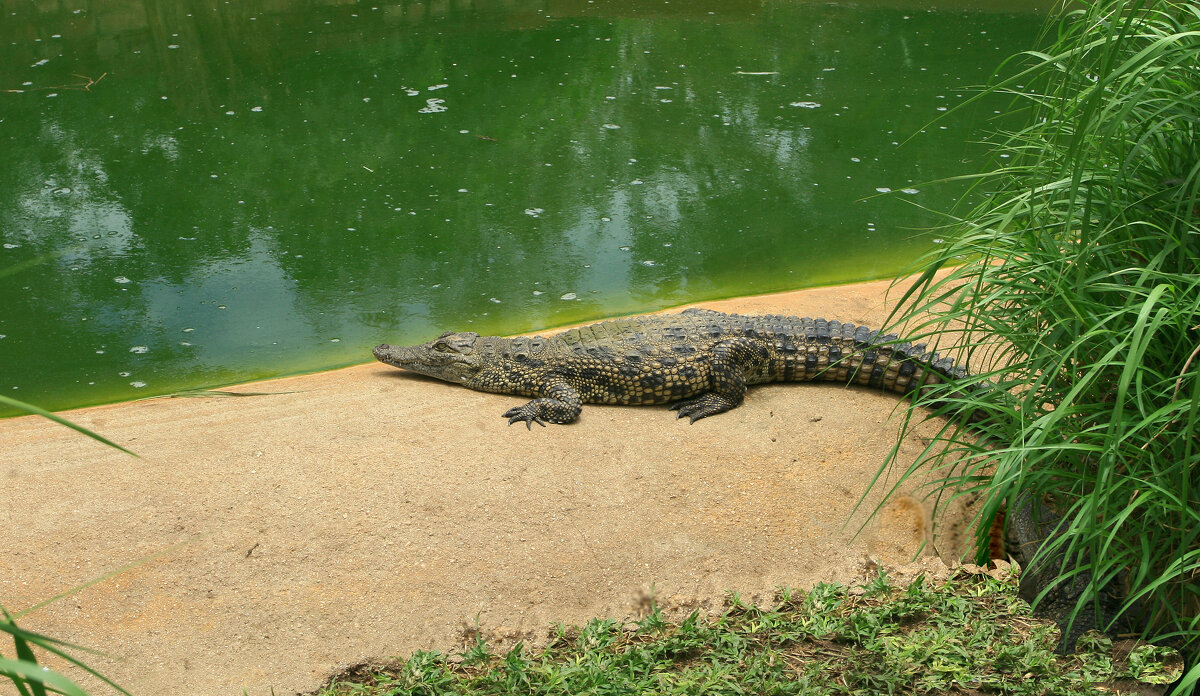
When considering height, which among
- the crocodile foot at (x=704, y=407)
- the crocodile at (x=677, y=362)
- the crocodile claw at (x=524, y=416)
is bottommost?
the crocodile foot at (x=704, y=407)

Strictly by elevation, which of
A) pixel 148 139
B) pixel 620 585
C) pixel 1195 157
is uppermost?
pixel 1195 157

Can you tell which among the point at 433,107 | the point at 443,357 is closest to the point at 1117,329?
the point at 443,357

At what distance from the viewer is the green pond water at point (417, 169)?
20.8 feet

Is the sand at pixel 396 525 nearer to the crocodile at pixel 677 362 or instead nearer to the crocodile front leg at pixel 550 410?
the crocodile front leg at pixel 550 410

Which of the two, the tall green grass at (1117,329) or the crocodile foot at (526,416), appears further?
the crocodile foot at (526,416)

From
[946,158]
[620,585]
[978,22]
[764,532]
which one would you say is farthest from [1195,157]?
[978,22]

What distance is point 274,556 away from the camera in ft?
11.5

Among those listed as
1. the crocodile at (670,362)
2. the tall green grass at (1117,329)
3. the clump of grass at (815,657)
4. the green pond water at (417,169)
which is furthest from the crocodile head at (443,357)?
the tall green grass at (1117,329)

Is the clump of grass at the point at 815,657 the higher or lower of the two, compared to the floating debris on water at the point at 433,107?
lower

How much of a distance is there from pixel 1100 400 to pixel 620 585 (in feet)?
5.71

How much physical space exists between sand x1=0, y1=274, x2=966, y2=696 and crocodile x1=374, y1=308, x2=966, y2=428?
0.26 m

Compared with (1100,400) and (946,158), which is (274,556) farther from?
(946,158)

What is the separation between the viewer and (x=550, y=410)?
469 centimetres

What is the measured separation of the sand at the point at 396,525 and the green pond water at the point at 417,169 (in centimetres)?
167
